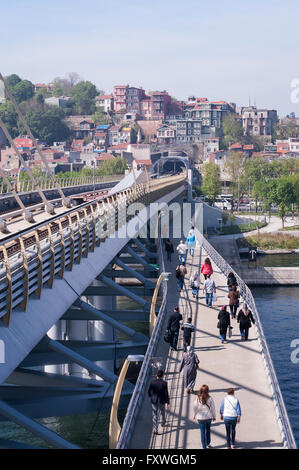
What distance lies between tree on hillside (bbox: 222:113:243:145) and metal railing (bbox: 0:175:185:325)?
168 meters

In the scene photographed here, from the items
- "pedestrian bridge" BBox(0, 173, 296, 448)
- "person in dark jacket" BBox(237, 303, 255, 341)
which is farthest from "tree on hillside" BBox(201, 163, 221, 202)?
"person in dark jacket" BBox(237, 303, 255, 341)

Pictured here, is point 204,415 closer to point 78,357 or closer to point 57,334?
point 78,357

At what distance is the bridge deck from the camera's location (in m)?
10.7

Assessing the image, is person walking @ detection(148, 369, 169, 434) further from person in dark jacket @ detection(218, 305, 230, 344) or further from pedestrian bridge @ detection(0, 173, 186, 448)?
person in dark jacket @ detection(218, 305, 230, 344)

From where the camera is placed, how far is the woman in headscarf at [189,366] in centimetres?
1245

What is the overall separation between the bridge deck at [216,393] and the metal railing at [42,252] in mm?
2788

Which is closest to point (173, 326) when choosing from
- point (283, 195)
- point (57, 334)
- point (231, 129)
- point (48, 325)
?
point (48, 325)

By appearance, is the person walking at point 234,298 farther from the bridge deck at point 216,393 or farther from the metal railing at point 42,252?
the metal railing at point 42,252

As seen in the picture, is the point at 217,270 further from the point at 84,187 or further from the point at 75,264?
the point at 84,187

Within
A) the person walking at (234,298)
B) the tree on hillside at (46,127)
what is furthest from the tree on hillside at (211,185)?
the person walking at (234,298)

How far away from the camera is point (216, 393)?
1270 centimetres

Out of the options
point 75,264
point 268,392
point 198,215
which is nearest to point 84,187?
point 198,215

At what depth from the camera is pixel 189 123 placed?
609ft

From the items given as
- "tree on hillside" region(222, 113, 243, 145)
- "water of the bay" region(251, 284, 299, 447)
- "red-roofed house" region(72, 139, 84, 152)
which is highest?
"tree on hillside" region(222, 113, 243, 145)
